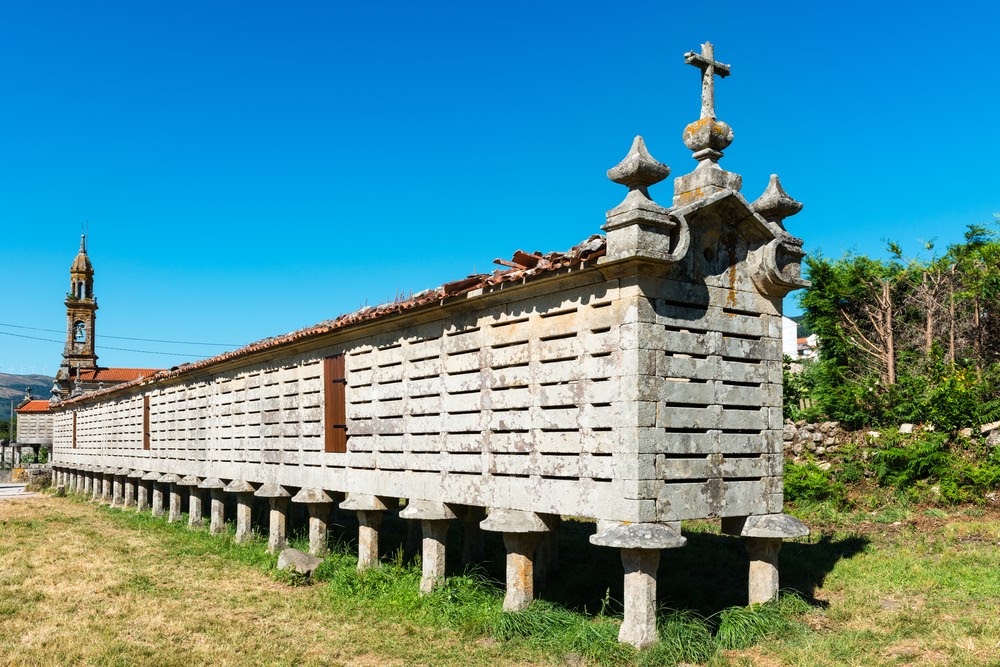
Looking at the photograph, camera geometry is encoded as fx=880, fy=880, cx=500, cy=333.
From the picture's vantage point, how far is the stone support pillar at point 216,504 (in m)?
16.6

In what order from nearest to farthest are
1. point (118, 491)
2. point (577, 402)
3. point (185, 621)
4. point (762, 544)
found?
1. point (577, 402)
2. point (762, 544)
3. point (185, 621)
4. point (118, 491)

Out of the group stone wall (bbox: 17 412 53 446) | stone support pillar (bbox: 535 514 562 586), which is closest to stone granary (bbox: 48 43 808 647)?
stone support pillar (bbox: 535 514 562 586)

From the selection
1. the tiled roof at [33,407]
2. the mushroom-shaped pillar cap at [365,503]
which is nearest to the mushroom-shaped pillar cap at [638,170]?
the mushroom-shaped pillar cap at [365,503]

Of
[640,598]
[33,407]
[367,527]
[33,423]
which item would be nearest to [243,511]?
[367,527]

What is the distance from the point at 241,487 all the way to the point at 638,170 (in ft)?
34.0

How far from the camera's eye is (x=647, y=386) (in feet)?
24.9

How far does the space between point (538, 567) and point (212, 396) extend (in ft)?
29.2

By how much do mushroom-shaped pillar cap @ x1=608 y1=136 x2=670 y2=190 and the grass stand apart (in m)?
3.92

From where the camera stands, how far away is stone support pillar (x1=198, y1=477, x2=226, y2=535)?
1659 cm

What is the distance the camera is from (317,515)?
1310 centimetres

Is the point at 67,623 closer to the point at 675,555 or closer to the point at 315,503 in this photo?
the point at 315,503

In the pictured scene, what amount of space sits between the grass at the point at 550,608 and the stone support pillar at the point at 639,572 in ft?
0.51

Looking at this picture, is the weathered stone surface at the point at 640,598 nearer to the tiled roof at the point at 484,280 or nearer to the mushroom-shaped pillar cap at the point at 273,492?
the tiled roof at the point at 484,280

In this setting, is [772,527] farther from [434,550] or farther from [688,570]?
[434,550]
